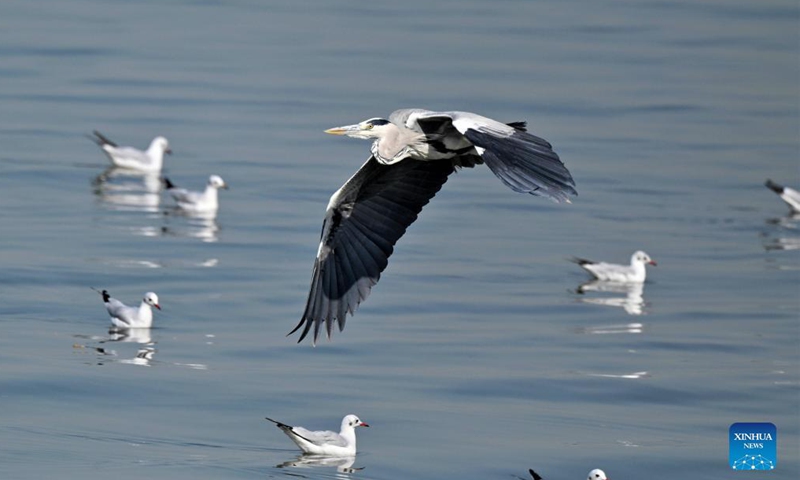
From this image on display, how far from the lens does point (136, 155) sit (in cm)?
2134

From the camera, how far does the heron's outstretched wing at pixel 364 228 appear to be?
10.6 metres

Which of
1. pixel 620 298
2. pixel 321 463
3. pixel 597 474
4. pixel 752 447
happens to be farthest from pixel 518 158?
pixel 620 298

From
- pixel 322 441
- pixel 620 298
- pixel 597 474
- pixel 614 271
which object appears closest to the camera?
pixel 597 474

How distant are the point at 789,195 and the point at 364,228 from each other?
10578 millimetres

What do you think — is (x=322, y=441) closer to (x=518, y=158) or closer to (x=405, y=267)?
(x=518, y=158)

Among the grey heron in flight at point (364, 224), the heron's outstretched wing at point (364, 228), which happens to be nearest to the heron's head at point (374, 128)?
the grey heron in flight at point (364, 224)

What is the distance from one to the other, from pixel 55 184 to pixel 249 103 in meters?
7.01

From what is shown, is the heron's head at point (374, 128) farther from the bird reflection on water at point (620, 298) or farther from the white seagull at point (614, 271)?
the white seagull at point (614, 271)

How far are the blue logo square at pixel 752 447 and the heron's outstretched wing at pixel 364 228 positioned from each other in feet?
8.32

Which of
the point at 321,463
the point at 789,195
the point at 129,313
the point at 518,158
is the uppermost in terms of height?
Answer: the point at 789,195

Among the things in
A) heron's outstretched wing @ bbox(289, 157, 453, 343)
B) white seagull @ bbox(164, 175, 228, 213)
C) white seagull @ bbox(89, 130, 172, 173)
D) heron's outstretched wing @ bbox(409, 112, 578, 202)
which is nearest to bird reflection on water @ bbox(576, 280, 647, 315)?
white seagull @ bbox(164, 175, 228, 213)

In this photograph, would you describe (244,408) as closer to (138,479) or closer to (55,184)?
(138,479)

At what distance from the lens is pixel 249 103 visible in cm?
2641

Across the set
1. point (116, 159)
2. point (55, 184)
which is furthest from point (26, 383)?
point (116, 159)
